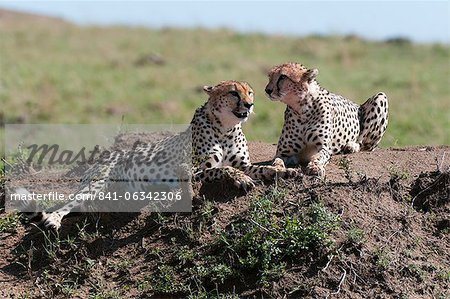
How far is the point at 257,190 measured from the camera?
5973 millimetres

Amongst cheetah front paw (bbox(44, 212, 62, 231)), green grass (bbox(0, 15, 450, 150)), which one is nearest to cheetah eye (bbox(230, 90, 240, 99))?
cheetah front paw (bbox(44, 212, 62, 231))

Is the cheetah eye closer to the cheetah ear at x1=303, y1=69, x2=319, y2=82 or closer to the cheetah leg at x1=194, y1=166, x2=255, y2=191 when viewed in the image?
the cheetah leg at x1=194, y1=166, x2=255, y2=191

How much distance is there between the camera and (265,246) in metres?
5.39

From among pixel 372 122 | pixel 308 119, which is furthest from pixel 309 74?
pixel 372 122

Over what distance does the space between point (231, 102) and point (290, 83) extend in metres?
0.63

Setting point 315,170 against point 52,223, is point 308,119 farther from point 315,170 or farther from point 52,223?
point 52,223

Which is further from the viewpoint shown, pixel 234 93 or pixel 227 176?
pixel 234 93

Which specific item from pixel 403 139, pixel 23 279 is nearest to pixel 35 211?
pixel 23 279

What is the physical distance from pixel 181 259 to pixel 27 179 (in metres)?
2.23

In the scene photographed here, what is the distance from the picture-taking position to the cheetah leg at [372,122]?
7.63m

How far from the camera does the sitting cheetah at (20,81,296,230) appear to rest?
243 inches

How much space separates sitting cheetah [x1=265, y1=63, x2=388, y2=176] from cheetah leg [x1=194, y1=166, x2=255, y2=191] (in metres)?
0.68

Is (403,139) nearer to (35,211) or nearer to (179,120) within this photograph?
(179,120)

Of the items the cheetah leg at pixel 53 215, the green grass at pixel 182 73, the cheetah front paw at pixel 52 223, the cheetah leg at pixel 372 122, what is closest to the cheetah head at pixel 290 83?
the cheetah leg at pixel 372 122
